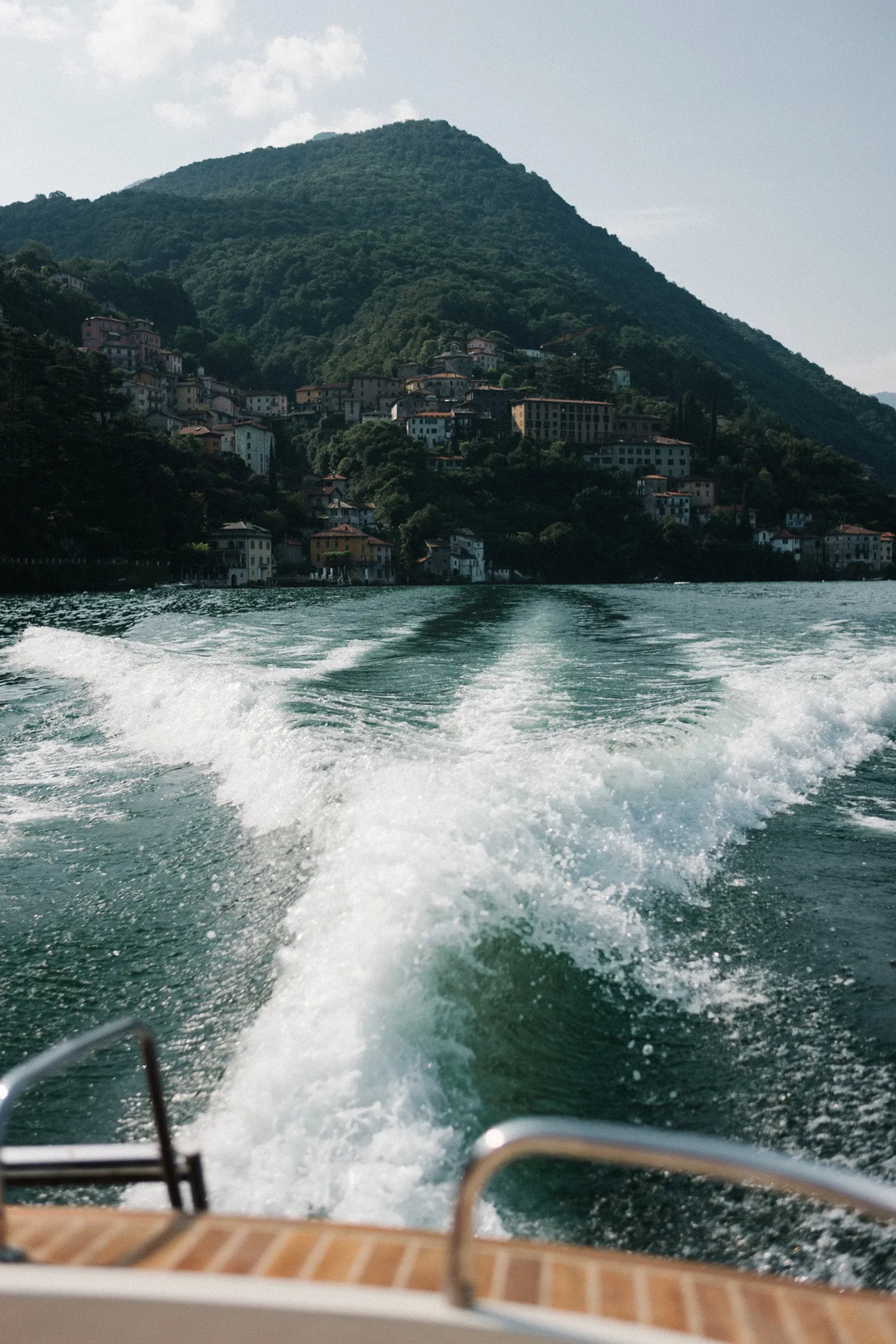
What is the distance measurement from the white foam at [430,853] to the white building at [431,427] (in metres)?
88.3

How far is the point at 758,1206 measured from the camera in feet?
14.6

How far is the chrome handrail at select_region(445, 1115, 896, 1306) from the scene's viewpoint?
1650 millimetres

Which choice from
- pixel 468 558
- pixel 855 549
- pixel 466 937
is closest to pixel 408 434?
pixel 468 558

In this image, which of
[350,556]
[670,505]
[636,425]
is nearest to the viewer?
[350,556]

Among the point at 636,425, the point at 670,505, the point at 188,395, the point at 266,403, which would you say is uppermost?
the point at 266,403

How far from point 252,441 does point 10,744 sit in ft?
275

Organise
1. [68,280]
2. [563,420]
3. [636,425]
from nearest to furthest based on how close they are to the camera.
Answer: [563,420]
[636,425]
[68,280]

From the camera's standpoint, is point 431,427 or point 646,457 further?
point 646,457

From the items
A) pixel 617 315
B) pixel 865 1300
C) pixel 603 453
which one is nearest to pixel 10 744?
pixel 865 1300

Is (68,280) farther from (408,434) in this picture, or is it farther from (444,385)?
(408,434)

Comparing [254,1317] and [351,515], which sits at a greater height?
[351,515]

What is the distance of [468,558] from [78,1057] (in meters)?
78.7

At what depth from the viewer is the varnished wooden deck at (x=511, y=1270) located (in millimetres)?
2012

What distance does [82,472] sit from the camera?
61.0 meters
